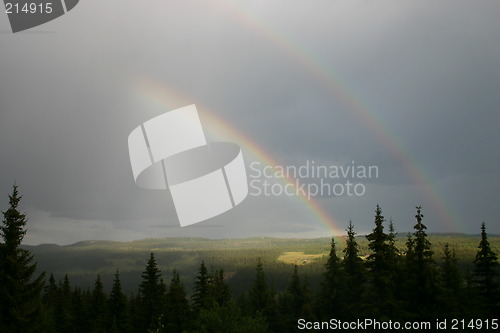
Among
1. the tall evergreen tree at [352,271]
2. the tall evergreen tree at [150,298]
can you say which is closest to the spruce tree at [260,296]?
the tall evergreen tree at [150,298]

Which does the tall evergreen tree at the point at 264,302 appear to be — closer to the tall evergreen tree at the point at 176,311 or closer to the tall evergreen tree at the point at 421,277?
the tall evergreen tree at the point at 176,311

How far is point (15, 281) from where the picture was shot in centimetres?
2905

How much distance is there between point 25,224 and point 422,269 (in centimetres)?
2876

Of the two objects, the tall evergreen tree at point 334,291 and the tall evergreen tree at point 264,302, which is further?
the tall evergreen tree at point 264,302

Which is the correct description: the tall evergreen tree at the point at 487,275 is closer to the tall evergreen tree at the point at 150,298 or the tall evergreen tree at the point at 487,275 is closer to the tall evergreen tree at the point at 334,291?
the tall evergreen tree at the point at 334,291

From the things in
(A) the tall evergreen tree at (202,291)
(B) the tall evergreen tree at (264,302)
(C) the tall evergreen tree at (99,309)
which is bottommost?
(C) the tall evergreen tree at (99,309)

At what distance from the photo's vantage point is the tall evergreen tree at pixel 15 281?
2903cm

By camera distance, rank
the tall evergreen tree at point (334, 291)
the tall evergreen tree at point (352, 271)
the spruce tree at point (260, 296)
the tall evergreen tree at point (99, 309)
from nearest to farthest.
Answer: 1. the tall evergreen tree at point (352, 271)
2. the tall evergreen tree at point (334, 291)
3. the spruce tree at point (260, 296)
4. the tall evergreen tree at point (99, 309)

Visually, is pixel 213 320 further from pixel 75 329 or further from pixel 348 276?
pixel 75 329

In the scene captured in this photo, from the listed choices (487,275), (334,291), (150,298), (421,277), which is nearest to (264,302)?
(150,298)

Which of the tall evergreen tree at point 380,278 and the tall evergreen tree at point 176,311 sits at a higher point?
the tall evergreen tree at point 380,278

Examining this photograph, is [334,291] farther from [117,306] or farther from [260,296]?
[117,306]

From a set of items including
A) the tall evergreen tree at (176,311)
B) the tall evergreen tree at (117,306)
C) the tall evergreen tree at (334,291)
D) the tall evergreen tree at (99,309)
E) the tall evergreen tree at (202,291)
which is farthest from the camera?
the tall evergreen tree at (99,309)

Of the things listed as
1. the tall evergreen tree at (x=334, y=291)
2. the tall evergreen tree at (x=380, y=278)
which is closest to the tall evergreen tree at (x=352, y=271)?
the tall evergreen tree at (x=334, y=291)
